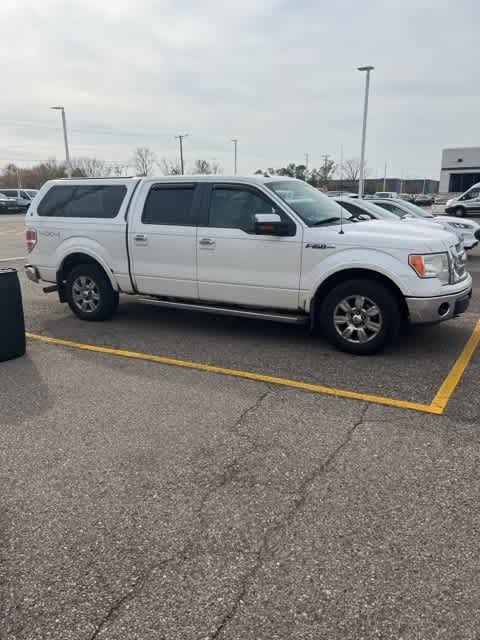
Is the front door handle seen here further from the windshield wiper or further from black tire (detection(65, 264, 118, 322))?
black tire (detection(65, 264, 118, 322))

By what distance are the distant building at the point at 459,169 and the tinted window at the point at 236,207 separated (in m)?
57.3

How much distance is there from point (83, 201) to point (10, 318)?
2232 millimetres

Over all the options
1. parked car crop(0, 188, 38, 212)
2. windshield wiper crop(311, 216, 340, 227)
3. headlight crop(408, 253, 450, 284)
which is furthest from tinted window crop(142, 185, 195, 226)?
parked car crop(0, 188, 38, 212)

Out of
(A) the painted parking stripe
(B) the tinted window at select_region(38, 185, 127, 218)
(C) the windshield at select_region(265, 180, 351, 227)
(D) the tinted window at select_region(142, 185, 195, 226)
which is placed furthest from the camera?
(B) the tinted window at select_region(38, 185, 127, 218)

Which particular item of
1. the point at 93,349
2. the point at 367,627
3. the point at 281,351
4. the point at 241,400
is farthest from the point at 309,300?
the point at 367,627

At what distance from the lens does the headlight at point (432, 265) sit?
17.5ft

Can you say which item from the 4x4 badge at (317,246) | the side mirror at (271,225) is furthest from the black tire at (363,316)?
the side mirror at (271,225)

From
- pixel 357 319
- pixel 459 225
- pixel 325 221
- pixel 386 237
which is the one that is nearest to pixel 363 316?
pixel 357 319

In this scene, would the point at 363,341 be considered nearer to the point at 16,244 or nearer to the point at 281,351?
the point at 281,351

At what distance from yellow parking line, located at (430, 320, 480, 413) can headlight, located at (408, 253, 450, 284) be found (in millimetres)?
852

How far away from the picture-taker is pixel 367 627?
86.9 inches

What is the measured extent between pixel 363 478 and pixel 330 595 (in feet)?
3.41

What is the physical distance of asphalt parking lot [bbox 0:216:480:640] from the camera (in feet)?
7.55

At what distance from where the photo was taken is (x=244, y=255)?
20.0ft
